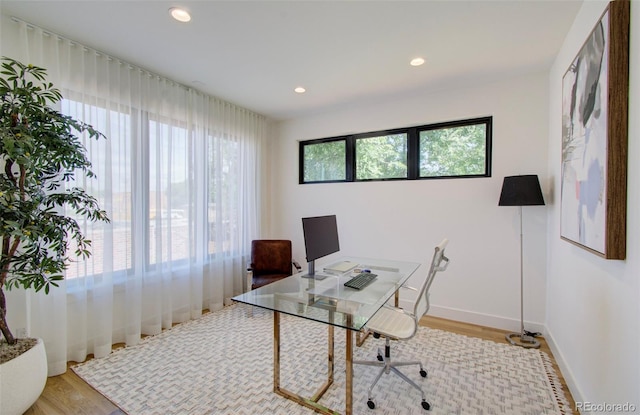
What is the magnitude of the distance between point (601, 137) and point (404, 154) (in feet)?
7.15

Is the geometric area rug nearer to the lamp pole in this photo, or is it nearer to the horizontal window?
the lamp pole

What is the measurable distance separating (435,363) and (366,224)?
183 centimetres

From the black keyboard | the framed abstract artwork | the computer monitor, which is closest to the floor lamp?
the framed abstract artwork

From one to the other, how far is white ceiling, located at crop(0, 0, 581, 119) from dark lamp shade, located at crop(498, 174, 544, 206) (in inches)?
44.6

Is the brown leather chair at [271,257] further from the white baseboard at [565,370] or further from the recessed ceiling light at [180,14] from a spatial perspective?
the white baseboard at [565,370]

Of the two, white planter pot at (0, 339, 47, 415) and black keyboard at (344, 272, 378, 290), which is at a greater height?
black keyboard at (344, 272, 378, 290)

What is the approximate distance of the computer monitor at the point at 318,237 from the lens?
2.17 meters

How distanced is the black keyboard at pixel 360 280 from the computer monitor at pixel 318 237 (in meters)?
0.33

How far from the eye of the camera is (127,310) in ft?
8.73

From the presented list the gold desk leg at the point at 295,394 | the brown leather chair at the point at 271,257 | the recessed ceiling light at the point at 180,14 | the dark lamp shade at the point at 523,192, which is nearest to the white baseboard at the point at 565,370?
the dark lamp shade at the point at 523,192

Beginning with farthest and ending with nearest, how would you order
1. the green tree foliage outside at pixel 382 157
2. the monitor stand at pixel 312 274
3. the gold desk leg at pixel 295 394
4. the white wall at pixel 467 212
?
the green tree foliage outside at pixel 382 157 → the white wall at pixel 467 212 → the monitor stand at pixel 312 274 → the gold desk leg at pixel 295 394

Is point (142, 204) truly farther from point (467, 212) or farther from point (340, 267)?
point (467, 212)

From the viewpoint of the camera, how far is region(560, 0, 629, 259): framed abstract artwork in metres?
1.31

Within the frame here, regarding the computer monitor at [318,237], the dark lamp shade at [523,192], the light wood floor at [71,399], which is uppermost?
the dark lamp shade at [523,192]
